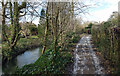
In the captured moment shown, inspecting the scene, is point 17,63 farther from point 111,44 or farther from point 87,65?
point 111,44

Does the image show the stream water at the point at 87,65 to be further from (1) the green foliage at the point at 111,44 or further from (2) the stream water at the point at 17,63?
(2) the stream water at the point at 17,63

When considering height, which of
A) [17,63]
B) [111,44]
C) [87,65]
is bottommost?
[17,63]

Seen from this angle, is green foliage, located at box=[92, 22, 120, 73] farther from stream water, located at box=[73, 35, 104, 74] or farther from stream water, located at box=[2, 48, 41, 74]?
stream water, located at box=[2, 48, 41, 74]

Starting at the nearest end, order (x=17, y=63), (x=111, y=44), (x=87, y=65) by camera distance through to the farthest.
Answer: (x=111, y=44) → (x=87, y=65) → (x=17, y=63)

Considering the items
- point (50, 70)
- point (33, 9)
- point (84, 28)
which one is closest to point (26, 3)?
point (33, 9)

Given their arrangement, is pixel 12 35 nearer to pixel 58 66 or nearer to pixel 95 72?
pixel 58 66

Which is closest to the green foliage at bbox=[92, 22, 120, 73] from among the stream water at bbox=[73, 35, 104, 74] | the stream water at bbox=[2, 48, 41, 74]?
the stream water at bbox=[73, 35, 104, 74]

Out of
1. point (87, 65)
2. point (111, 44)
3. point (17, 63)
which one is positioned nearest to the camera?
point (111, 44)

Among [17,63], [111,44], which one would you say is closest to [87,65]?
[111,44]

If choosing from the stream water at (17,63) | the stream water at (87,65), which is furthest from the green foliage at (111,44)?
the stream water at (17,63)

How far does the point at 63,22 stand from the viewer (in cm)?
659

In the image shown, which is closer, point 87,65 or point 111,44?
point 111,44

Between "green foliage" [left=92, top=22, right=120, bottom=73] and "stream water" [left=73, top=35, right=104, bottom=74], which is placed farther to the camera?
"stream water" [left=73, top=35, right=104, bottom=74]

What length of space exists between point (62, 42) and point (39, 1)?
3.38 meters
